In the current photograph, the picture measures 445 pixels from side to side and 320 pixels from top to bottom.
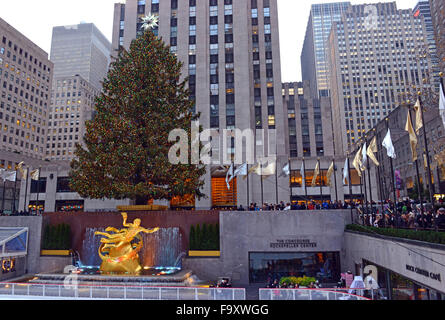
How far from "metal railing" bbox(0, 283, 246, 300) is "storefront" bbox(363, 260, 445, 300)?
27.7 ft

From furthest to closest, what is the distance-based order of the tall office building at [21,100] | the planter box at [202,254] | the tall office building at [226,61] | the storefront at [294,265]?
the tall office building at [21,100] → the tall office building at [226,61] → the planter box at [202,254] → the storefront at [294,265]

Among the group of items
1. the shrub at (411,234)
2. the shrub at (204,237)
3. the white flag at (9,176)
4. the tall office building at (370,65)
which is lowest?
the shrub at (204,237)

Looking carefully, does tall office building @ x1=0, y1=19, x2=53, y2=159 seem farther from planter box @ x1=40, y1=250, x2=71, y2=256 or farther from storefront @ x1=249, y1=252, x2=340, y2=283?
storefront @ x1=249, y1=252, x2=340, y2=283

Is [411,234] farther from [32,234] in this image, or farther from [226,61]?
[226,61]

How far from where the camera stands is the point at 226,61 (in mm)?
55062

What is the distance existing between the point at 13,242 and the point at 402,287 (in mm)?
29021

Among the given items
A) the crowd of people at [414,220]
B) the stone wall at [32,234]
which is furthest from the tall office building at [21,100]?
the crowd of people at [414,220]

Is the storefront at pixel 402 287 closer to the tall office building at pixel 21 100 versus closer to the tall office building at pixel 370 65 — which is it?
the tall office building at pixel 21 100

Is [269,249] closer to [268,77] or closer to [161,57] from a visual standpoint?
[161,57]

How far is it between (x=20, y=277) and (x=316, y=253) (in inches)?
950

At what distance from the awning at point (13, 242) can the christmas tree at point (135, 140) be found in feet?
18.7

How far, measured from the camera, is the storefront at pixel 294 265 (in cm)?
2617
